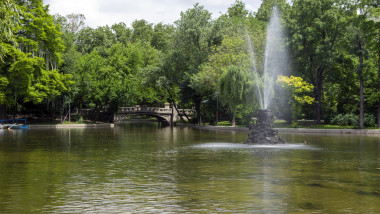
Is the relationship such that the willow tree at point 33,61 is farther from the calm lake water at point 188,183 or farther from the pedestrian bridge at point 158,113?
the calm lake water at point 188,183

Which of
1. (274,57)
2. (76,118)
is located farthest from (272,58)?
(76,118)

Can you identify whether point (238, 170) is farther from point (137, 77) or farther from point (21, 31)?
point (137, 77)

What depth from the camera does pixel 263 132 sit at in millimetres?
36531

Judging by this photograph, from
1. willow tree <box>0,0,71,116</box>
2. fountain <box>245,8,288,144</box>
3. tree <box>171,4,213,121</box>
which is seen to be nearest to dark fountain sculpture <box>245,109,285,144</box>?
fountain <box>245,8,288,144</box>

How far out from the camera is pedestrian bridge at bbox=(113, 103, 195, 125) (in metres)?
85.0

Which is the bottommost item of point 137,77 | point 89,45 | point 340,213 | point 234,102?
point 340,213

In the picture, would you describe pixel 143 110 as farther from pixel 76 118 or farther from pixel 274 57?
pixel 274 57

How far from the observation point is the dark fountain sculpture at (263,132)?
36.1m

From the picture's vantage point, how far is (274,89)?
64750 mm

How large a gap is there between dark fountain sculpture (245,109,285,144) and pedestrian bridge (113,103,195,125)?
49.1 m

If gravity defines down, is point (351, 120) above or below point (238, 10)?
below

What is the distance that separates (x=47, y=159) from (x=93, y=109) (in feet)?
209

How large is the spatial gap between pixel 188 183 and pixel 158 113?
7120 cm

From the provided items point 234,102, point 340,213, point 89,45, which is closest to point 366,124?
point 234,102
